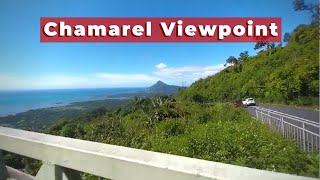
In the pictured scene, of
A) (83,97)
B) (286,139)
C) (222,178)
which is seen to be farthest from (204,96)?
(222,178)

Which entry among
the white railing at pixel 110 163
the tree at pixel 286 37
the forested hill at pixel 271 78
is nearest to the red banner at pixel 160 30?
the tree at pixel 286 37

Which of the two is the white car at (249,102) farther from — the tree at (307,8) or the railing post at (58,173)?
the railing post at (58,173)

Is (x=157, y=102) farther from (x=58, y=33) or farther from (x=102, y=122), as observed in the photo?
(x=58, y=33)

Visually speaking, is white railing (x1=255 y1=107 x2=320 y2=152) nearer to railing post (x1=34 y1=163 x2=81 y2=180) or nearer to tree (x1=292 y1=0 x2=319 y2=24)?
tree (x1=292 y1=0 x2=319 y2=24)

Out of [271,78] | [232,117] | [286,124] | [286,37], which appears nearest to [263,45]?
[286,37]

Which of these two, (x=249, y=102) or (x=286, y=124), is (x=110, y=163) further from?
(x=286, y=124)

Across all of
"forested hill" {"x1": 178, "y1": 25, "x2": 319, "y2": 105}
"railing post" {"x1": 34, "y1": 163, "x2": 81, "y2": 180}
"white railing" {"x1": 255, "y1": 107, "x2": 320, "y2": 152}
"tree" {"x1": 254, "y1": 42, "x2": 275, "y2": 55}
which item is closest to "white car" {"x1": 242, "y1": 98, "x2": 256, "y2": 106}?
"forested hill" {"x1": 178, "y1": 25, "x2": 319, "y2": 105}
